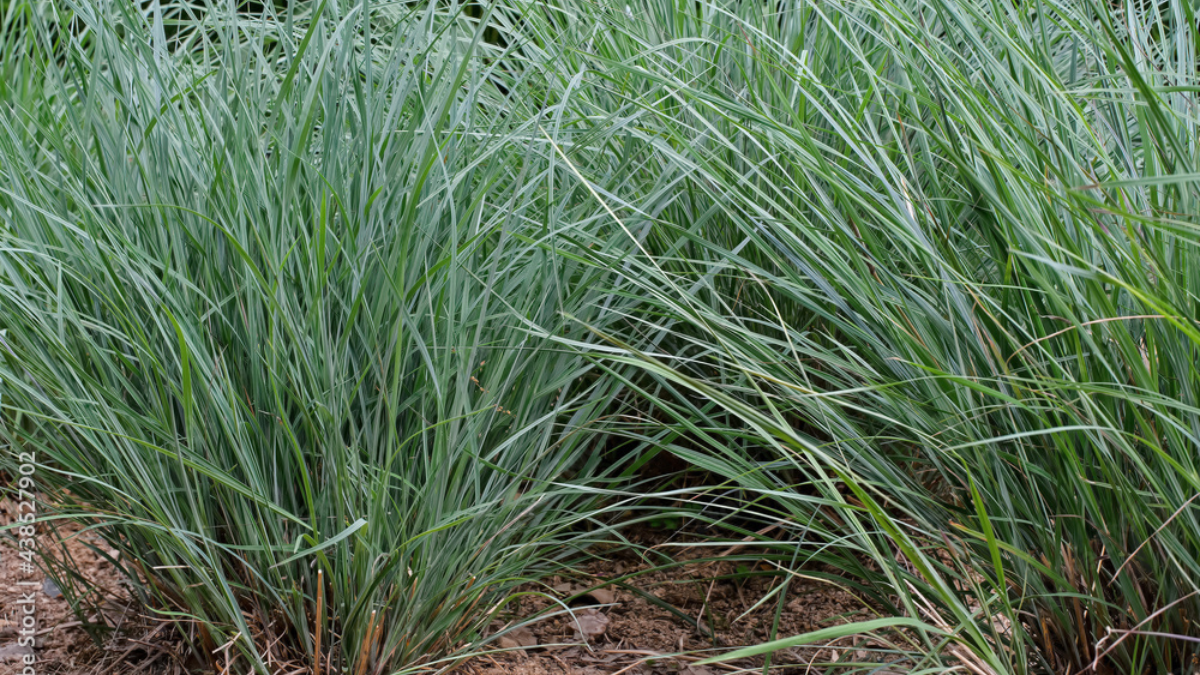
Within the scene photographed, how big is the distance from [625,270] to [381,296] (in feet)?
1.23

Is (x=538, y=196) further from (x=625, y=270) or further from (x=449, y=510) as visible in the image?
(x=449, y=510)

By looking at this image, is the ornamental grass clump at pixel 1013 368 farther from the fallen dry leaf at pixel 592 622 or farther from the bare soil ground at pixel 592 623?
the fallen dry leaf at pixel 592 622

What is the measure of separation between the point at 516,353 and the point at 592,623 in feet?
2.05

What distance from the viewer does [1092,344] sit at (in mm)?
992

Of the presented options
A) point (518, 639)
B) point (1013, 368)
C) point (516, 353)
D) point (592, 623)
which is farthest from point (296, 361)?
point (1013, 368)

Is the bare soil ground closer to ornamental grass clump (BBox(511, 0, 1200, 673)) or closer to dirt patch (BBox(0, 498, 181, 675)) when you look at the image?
dirt patch (BBox(0, 498, 181, 675))

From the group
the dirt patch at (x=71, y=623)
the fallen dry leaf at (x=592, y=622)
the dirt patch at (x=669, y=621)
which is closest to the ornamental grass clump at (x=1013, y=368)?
the dirt patch at (x=669, y=621)

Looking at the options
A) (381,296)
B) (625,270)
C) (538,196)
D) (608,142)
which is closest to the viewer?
(381,296)

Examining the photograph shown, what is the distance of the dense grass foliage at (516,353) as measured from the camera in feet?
3.61

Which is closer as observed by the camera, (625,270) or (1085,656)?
(1085,656)

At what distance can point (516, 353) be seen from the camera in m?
1.39

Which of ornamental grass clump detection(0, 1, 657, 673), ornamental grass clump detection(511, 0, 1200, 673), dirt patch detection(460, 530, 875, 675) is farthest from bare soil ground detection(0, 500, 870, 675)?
ornamental grass clump detection(511, 0, 1200, 673)

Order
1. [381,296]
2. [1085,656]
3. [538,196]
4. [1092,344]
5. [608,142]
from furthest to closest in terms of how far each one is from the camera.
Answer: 1. [608,142]
2. [538,196]
3. [381,296]
4. [1085,656]
5. [1092,344]

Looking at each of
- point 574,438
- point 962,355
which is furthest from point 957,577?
point 574,438
